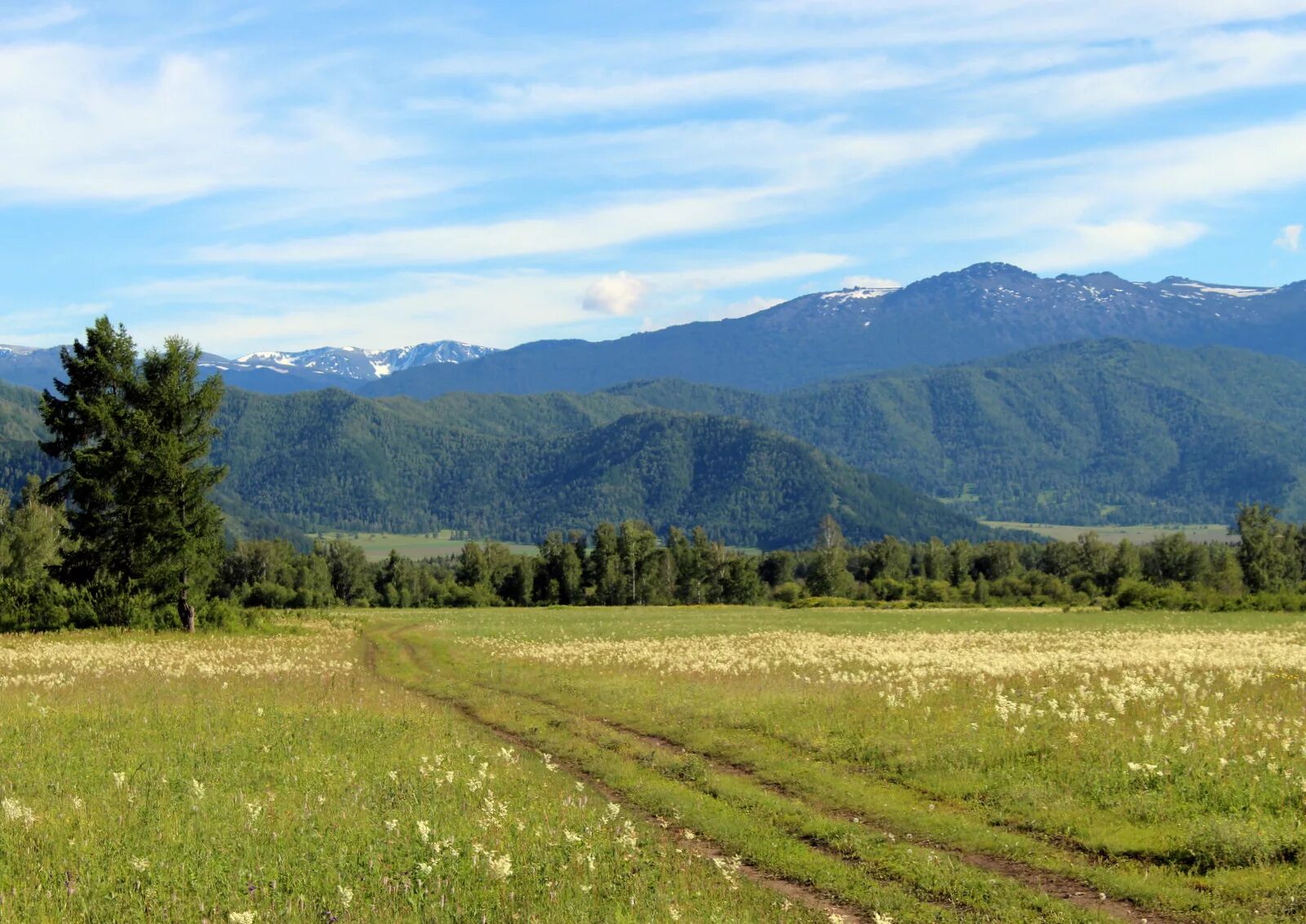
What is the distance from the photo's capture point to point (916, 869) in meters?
14.0

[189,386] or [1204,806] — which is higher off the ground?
[189,386]

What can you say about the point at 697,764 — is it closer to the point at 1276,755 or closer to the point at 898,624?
the point at 1276,755

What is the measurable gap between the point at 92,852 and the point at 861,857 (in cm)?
1022

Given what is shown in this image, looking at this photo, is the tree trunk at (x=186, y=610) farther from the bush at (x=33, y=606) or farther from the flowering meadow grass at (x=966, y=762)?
the flowering meadow grass at (x=966, y=762)

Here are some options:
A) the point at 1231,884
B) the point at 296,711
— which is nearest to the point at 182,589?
the point at 296,711

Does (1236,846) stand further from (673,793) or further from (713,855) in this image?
(673,793)

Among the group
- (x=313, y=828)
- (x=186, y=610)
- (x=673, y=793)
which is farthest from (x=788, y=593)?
(x=313, y=828)

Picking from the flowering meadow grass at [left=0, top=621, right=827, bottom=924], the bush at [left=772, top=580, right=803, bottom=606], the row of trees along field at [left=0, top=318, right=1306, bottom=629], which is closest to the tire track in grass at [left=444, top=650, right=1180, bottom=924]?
the flowering meadow grass at [left=0, top=621, right=827, bottom=924]

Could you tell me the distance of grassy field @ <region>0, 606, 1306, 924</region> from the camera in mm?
12336

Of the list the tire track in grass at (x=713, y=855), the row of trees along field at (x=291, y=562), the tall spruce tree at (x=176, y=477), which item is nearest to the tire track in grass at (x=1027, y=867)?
the tire track in grass at (x=713, y=855)

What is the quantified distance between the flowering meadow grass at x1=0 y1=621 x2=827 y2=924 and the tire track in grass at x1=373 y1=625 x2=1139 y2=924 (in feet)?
6.13

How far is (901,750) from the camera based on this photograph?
20.7 metres

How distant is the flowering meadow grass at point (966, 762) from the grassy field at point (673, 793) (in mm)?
78

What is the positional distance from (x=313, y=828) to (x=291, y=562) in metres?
145
